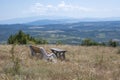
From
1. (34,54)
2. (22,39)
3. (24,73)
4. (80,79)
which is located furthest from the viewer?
(22,39)

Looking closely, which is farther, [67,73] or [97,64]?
[97,64]

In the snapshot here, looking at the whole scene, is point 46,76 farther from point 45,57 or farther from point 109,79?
point 45,57

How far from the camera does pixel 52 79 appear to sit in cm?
756

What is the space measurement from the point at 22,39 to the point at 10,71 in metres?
41.4

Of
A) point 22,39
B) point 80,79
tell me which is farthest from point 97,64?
point 22,39

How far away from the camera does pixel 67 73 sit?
853 cm

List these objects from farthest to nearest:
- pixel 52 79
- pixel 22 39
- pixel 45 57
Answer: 1. pixel 22 39
2. pixel 45 57
3. pixel 52 79

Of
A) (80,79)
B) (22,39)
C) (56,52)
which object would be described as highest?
(80,79)

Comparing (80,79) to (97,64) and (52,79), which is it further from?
(97,64)

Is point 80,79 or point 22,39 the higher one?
point 80,79

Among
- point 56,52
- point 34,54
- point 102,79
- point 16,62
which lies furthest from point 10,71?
point 56,52

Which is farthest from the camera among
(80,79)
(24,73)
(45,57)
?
(45,57)

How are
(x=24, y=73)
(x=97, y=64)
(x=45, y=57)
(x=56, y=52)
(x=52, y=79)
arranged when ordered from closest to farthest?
(x=52, y=79)
(x=24, y=73)
(x=97, y=64)
(x=45, y=57)
(x=56, y=52)

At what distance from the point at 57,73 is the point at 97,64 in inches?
134
